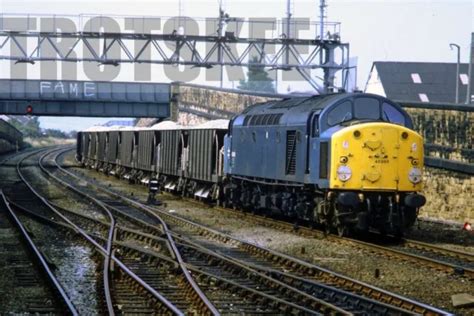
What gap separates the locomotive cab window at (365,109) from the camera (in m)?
18.1

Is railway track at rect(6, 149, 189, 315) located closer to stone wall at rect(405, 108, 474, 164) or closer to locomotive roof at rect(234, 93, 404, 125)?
locomotive roof at rect(234, 93, 404, 125)

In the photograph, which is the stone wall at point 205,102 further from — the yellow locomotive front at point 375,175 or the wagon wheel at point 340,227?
the yellow locomotive front at point 375,175

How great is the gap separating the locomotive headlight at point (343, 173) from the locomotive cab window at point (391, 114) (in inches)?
62.3

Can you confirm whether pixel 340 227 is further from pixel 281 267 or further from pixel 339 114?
pixel 281 267

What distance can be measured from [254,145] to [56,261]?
8355 millimetres

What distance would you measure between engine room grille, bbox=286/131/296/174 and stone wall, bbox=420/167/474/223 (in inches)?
248

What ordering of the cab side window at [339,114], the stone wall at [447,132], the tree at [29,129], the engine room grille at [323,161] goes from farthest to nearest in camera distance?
the tree at [29,129]
the stone wall at [447,132]
the cab side window at [339,114]
the engine room grille at [323,161]

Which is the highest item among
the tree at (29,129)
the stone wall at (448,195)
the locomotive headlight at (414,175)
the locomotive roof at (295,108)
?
the locomotive roof at (295,108)

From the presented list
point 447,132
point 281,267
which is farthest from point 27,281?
point 447,132

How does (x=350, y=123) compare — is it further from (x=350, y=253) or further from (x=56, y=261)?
(x=56, y=261)

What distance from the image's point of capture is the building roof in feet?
216

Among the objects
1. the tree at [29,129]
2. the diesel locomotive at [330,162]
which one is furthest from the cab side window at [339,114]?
the tree at [29,129]

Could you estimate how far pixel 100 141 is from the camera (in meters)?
54.9

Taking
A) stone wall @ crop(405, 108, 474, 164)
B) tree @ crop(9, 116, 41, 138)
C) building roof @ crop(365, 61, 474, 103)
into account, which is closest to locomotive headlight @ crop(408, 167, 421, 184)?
stone wall @ crop(405, 108, 474, 164)
